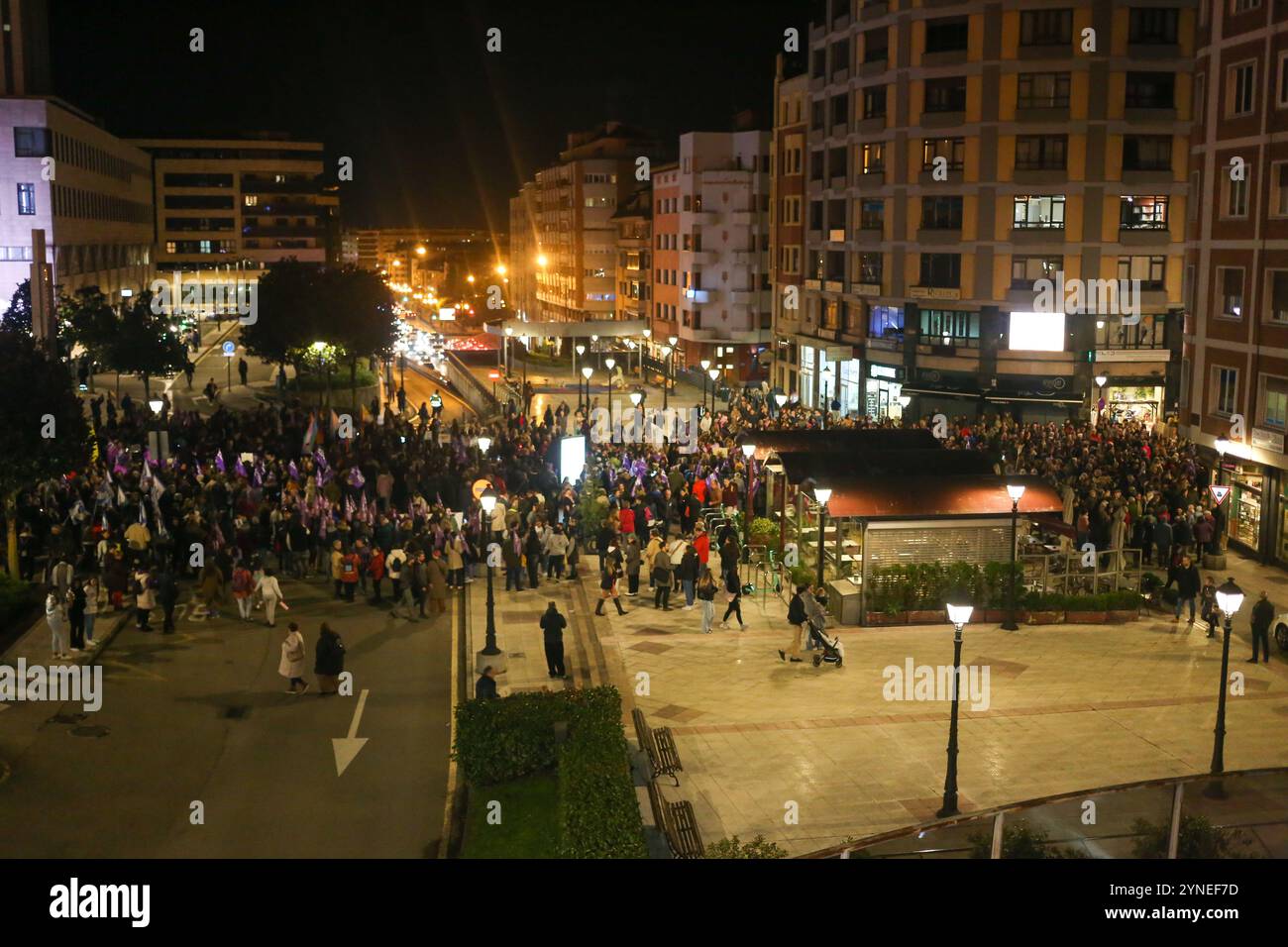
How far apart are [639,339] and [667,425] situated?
41745 mm

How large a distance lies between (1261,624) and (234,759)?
16182 mm

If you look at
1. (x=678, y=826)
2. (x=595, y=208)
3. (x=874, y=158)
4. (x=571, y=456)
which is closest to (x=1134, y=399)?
(x=874, y=158)

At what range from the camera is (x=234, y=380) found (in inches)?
2847

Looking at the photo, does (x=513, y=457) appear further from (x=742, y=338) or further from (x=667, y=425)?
(x=742, y=338)

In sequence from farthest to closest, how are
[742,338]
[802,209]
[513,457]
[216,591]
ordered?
[742,338]
[802,209]
[513,457]
[216,591]

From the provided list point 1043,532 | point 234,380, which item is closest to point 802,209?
point 234,380

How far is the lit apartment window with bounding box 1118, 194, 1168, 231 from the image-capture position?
162ft

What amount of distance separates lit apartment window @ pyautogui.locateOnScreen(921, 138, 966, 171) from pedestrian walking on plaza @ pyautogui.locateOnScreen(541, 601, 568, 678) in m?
36.1

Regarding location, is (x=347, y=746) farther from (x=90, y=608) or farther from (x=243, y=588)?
(x=90, y=608)

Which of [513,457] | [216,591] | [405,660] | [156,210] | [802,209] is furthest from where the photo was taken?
[156,210]

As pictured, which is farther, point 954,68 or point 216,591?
point 954,68

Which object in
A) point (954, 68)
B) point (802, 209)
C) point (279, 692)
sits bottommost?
point (279, 692)

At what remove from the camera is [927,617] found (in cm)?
2430

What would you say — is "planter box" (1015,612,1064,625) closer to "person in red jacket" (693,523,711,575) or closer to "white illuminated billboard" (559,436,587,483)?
"person in red jacket" (693,523,711,575)
